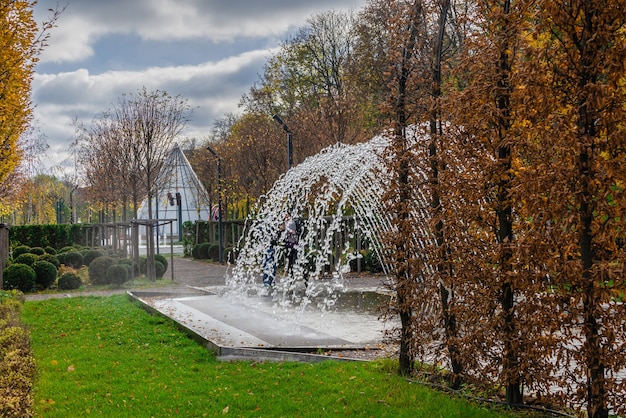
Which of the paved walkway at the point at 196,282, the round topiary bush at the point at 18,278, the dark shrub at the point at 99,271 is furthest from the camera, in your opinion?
the dark shrub at the point at 99,271

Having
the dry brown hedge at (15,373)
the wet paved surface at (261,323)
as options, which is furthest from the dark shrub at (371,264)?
the dry brown hedge at (15,373)

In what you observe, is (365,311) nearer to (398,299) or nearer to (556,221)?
(398,299)

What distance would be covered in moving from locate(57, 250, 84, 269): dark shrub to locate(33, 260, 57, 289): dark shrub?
3.73 m

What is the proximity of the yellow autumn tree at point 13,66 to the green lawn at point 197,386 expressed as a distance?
4623 mm

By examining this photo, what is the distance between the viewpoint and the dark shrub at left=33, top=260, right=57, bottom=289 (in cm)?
1867

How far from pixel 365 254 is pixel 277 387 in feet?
47.6

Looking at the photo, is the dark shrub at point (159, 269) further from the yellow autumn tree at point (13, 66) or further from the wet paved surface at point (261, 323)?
the yellow autumn tree at point (13, 66)

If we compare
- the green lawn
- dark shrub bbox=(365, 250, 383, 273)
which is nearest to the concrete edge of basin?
the green lawn

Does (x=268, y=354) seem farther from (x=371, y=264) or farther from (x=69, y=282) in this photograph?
(x=371, y=264)

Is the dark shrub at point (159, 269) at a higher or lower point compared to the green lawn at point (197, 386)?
higher

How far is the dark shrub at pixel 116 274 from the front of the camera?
1875cm

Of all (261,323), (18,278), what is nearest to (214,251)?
(18,278)

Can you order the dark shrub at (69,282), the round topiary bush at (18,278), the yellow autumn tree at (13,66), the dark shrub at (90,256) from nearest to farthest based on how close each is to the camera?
the yellow autumn tree at (13,66) < the round topiary bush at (18,278) < the dark shrub at (69,282) < the dark shrub at (90,256)

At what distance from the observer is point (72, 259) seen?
22.6m
